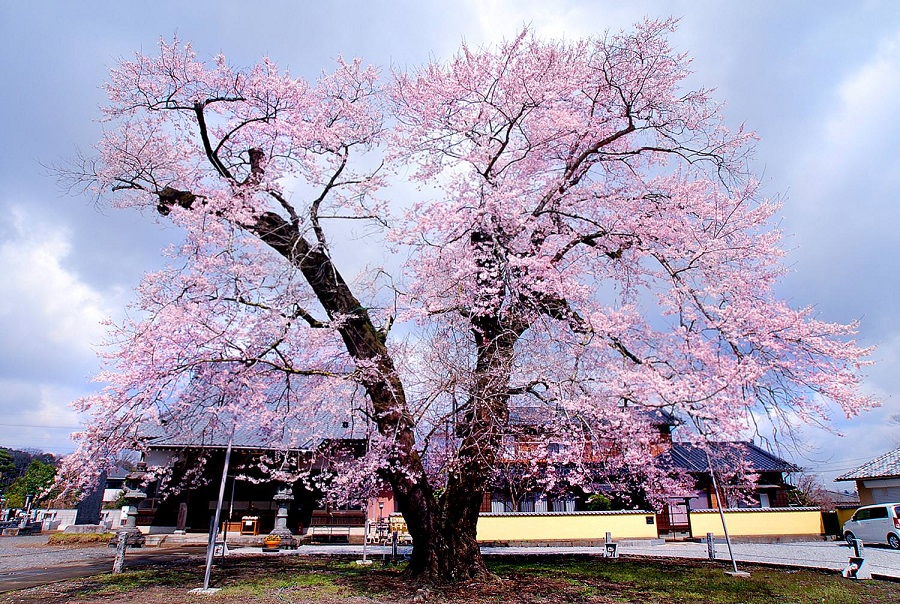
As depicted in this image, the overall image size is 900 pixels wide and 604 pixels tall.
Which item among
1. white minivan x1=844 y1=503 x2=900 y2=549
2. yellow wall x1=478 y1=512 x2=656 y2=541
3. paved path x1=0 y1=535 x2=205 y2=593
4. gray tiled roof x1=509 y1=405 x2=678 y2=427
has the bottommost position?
paved path x1=0 y1=535 x2=205 y2=593

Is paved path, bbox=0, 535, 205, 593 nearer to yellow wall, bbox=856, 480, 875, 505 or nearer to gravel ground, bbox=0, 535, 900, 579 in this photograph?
gravel ground, bbox=0, 535, 900, 579

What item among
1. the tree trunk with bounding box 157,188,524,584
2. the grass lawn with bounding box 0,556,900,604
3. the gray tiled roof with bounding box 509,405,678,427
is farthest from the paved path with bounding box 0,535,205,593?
the gray tiled roof with bounding box 509,405,678,427

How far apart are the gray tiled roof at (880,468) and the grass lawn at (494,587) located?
13434mm

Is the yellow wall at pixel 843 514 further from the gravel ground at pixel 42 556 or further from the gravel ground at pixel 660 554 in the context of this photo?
the gravel ground at pixel 42 556

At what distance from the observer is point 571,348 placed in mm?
8820

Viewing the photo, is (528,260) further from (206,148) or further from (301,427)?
(206,148)

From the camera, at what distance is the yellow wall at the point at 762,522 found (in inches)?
719

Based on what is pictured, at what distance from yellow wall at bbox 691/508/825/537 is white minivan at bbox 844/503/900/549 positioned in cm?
222

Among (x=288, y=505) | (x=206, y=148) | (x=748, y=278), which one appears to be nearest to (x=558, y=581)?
(x=748, y=278)

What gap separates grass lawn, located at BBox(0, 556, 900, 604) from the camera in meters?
7.04

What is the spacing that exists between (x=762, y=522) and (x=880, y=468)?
5.83 meters

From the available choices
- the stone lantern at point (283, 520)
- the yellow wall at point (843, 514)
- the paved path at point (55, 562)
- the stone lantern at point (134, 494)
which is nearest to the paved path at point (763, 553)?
the stone lantern at point (283, 520)

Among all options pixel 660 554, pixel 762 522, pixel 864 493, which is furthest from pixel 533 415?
pixel 864 493

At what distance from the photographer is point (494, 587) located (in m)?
7.62
